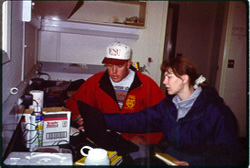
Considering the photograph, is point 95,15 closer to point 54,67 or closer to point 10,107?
point 54,67

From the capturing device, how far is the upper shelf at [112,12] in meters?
2.82

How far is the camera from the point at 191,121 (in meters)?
1.09

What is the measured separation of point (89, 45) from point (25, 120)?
199 cm

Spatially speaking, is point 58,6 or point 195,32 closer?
point 58,6

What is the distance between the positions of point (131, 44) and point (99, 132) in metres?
2.17

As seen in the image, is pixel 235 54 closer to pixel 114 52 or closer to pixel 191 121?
pixel 114 52

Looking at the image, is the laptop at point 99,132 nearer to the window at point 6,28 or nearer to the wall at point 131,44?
the window at point 6,28

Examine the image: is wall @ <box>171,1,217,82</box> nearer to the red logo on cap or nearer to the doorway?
the doorway

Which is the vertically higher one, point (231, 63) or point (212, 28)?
point (212, 28)

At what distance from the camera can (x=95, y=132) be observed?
943 mm

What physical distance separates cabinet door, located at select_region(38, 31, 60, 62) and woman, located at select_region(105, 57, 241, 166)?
5.51 feet

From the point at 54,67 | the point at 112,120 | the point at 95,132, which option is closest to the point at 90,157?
the point at 95,132

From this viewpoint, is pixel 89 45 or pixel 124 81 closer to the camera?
pixel 124 81

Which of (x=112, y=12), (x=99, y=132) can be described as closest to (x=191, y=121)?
(x=99, y=132)
